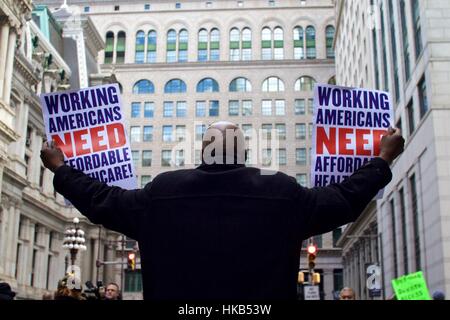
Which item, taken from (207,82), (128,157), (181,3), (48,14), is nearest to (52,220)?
(48,14)

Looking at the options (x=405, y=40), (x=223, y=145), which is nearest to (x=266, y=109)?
(x=405, y=40)

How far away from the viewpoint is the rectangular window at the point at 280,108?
86188mm

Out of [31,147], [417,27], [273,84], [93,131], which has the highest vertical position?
[273,84]

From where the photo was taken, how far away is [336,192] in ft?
10.2

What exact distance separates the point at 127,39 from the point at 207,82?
12977 mm

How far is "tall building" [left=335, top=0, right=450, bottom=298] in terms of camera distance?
26.8 meters

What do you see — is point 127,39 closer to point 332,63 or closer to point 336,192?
point 332,63

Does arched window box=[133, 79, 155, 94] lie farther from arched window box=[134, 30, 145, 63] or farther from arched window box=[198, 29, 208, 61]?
arched window box=[198, 29, 208, 61]

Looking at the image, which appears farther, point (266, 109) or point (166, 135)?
point (266, 109)

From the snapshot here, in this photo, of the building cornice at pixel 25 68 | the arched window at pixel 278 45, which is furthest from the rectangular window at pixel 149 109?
the building cornice at pixel 25 68

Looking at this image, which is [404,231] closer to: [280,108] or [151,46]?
[280,108]

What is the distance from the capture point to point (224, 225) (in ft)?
9.52

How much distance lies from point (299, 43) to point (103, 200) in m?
88.2
